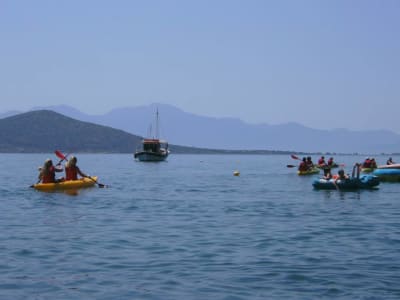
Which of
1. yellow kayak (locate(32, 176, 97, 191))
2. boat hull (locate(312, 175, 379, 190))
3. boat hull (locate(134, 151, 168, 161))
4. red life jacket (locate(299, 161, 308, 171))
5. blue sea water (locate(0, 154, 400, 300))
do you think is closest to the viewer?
blue sea water (locate(0, 154, 400, 300))

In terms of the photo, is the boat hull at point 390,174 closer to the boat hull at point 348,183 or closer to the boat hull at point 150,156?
the boat hull at point 348,183

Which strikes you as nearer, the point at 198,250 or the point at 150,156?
the point at 198,250

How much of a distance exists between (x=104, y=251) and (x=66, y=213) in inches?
367

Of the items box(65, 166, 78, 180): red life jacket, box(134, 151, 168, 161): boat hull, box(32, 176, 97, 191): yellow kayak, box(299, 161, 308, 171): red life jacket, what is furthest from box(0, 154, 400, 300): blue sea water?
box(134, 151, 168, 161): boat hull

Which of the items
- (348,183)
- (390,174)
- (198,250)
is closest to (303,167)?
(390,174)

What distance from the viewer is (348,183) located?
120 ft

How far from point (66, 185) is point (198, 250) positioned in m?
19.4

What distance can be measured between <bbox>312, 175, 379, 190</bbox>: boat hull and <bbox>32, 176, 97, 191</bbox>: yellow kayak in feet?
44.2

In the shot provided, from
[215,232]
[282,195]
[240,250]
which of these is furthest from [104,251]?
[282,195]

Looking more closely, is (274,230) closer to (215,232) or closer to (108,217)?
(215,232)

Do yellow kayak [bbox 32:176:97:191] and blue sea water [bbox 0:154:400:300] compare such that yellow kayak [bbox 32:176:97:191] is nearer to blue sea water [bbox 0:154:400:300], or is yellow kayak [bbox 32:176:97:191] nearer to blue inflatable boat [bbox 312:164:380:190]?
blue sea water [bbox 0:154:400:300]

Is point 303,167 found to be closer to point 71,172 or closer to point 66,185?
point 71,172

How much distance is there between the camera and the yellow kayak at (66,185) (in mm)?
33438

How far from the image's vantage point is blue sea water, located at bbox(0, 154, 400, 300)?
12.3m
